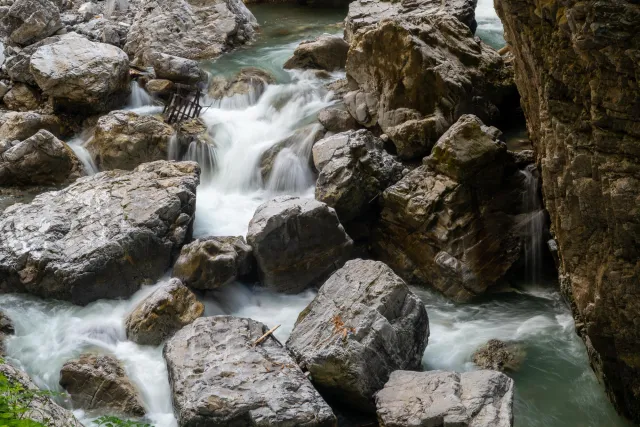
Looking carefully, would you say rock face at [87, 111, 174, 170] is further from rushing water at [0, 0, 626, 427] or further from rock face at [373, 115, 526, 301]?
rock face at [373, 115, 526, 301]

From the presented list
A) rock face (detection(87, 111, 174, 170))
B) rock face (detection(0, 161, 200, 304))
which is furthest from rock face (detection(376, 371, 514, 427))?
rock face (detection(87, 111, 174, 170))

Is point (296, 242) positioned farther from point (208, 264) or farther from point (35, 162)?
point (35, 162)

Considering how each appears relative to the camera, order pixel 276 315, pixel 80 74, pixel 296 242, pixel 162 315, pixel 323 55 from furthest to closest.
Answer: pixel 323 55, pixel 80 74, pixel 296 242, pixel 276 315, pixel 162 315

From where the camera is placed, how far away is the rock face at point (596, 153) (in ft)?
18.3

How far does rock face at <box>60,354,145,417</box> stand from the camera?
7719 mm

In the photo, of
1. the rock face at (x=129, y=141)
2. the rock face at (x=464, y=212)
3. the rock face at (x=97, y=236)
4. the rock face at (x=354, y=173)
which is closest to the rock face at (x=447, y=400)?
the rock face at (x=464, y=212)

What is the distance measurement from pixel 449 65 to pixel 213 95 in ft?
17.9

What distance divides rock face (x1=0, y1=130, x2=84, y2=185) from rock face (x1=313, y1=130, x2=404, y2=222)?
195 inches

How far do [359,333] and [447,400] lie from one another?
50.5 inches

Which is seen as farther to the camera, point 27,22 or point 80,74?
point 27,22

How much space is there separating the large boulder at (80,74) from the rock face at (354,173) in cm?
566

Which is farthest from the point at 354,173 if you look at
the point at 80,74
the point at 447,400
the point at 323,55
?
the point at 80,74

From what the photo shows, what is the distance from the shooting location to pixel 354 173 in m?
10.9

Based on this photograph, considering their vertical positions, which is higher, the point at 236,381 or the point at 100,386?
the point at 236,381
